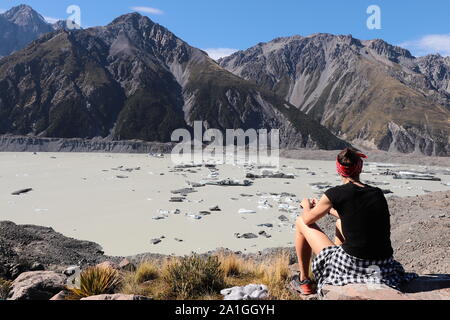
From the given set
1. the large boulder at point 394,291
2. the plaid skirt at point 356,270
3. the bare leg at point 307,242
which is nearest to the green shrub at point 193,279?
the bare leg at point 307,242

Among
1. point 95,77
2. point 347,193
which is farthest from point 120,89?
point 347,193

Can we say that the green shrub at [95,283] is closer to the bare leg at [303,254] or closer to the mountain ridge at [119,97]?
the bare leg at [303,254]

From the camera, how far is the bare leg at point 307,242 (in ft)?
15.7

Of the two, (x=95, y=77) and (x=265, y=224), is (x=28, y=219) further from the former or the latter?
(x=95, y=77)

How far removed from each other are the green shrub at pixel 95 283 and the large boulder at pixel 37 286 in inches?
12.4

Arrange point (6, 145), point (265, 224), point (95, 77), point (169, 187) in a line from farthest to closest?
point (95, 77)
point (6, 145)
point (169, 187)
point (265, 224)

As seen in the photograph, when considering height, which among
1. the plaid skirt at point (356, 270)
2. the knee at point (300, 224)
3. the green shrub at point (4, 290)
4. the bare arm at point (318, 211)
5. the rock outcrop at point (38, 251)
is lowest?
the rock outcrop at point (38, 251)

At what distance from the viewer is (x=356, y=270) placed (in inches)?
171

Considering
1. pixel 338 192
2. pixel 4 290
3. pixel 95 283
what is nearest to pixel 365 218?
pixel 338 192

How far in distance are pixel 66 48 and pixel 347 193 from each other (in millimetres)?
154162

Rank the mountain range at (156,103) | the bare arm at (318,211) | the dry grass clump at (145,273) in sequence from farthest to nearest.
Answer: the mountain range at (156,103) < the dry grass clump at (145,273) < the bare arm at (318,211)

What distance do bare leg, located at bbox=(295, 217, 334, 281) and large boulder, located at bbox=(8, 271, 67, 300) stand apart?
380 cm

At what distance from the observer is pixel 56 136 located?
4163 inches
